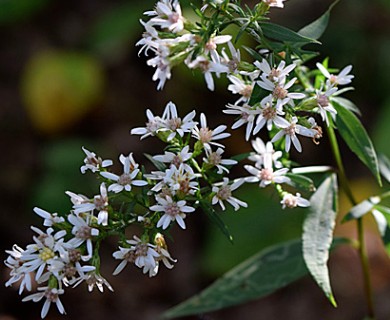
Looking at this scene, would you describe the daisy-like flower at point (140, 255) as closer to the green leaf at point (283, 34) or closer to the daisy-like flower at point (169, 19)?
the daisy-like flower at point (169, 19)

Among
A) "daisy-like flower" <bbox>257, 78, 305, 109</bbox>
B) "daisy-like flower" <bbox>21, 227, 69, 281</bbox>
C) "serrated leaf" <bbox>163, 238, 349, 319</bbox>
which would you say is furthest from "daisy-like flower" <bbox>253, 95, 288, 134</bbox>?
"serrated leaf" <bbox>163, 238, 349, 319</bbox>

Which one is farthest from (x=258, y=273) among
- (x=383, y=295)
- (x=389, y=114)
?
(x=389, y=114)

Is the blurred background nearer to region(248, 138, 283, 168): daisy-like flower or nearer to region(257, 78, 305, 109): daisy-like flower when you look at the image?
region(248, 138, 283, 168): daisy-like flower

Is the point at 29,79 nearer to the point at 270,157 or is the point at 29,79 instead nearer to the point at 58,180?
the point at 58,180

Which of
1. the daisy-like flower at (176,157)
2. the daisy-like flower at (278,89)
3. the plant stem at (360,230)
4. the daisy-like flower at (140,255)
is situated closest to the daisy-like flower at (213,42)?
the daisy-like flower at (278,89)

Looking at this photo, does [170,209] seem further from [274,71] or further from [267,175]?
[274,71]

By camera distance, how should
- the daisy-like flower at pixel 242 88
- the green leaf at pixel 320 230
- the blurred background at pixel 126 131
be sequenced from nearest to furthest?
1. the daisy-like flower at pixel 242 88
2. the green leaf at pixel 320 230
3. the blurred background at pixel 126 131

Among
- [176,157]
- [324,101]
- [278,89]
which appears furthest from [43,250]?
[324,101]

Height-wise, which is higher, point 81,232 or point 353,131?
point 81,232
